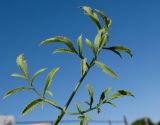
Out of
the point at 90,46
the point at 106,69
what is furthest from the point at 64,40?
the point at 106,69

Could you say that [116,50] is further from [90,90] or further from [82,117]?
[82,117]

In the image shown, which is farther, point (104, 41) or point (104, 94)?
point (104, 94)

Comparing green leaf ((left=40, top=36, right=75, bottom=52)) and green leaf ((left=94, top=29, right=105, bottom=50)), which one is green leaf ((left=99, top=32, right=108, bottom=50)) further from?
green leaf ((left=40, top=36, right=75, bottom=52))

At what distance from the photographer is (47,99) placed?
145cm

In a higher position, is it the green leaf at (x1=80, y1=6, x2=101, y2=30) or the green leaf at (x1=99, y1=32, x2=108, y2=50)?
the green leaf at (x1=80, y1=6, x2=101, y2=30)

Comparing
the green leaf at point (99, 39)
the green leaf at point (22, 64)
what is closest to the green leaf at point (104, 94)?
the green leaf at point (99, 39)

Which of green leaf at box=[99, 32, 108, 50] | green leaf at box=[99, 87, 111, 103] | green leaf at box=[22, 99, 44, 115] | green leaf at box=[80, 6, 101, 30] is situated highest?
green leaf at box=[80, 6, 101, 30]

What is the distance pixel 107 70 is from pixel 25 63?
14.2 inches

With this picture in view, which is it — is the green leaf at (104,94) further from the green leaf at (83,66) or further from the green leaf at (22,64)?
the green leaf at (22,64)

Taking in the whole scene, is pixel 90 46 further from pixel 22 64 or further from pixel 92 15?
pixel 22 64

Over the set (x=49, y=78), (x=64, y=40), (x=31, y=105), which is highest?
(x=64, y=40)

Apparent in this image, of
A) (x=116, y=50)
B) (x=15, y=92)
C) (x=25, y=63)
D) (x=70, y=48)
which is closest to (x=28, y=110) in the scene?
(x=15, y=92)

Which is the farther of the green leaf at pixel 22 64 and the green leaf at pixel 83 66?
the green leaf at pixel 22 64

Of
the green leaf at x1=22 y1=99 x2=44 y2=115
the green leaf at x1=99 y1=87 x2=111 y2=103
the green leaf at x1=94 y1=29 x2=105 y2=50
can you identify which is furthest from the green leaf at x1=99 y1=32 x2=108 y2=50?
the green leaf at x1=22 y1=99 x2=44 y2=115
